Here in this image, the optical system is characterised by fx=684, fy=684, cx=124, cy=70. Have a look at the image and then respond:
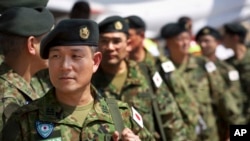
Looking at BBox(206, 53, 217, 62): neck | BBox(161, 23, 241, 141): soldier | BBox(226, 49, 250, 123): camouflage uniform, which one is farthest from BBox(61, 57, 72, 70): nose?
BBox(206, 53, 217, 62): neck

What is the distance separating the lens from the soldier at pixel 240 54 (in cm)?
998

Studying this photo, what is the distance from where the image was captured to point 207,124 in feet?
28.8

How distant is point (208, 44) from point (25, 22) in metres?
6.68

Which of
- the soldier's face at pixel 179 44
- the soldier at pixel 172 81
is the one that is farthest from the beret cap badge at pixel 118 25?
the soldier's face at pixel 179 44

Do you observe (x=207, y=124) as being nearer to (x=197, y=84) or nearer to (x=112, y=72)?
(x=197, y=84)

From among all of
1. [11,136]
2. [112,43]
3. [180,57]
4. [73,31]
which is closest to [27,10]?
[73,31]

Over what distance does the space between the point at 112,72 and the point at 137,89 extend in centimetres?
28

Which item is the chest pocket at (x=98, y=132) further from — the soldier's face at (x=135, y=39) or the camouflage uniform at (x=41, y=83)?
the soldier's face at (x=135, y=39)

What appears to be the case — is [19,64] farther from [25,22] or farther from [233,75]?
[233,75]

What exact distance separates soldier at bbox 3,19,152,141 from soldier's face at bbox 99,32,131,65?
71.0 inches

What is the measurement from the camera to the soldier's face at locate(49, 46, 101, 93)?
12.7 ft

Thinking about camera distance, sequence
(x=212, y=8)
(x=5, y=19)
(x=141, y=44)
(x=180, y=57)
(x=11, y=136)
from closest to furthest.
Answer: (x=11, y=136) < (x=5, y=19) < (x=141, y=44) < (x=180, y=57) < (x=212, y=8)

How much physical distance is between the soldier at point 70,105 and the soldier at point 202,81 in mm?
4383

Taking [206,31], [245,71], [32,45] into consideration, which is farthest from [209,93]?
[32,45]
